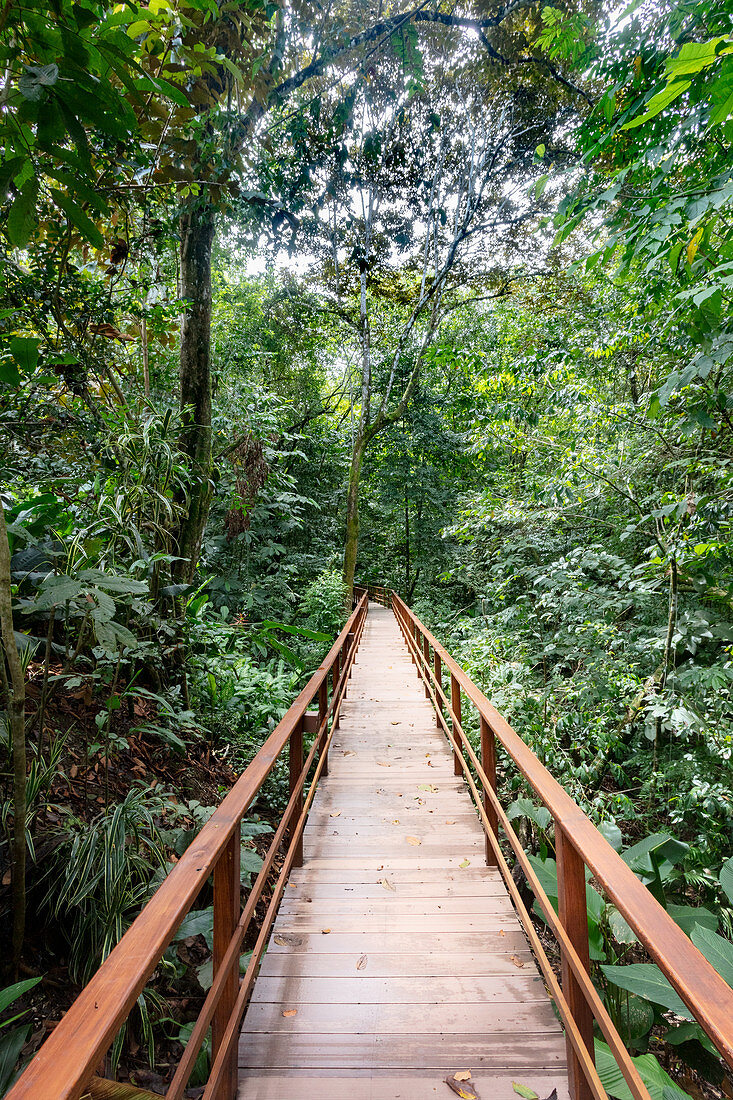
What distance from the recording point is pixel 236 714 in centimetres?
480

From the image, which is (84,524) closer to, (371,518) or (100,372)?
(100,372)

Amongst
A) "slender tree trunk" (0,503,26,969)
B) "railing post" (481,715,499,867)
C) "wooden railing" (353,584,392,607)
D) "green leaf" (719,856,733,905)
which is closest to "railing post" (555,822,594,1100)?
"green leaf" (719,856,733,905)

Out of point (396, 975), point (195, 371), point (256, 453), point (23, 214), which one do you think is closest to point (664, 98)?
point (23, 214)

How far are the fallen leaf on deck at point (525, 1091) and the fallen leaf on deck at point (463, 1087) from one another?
111 millimetres

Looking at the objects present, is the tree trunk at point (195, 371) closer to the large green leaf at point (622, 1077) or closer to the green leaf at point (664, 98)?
the green leaf at point (664, 98)

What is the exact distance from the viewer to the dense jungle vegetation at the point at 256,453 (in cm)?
176

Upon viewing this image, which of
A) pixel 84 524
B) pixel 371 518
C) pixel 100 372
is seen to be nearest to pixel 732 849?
pixel 84 524

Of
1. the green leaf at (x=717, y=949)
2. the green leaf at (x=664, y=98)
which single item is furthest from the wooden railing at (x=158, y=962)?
the green leaf at (x=664, y=98)

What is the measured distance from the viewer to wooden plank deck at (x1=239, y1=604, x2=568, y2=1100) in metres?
1.50

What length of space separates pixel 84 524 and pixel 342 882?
2348 millimetres

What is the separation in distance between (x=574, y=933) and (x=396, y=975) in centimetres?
95

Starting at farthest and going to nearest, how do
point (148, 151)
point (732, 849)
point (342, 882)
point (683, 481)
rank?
point (683, 481)
point (732, 849)
point (148, 151)
point (342, 882)

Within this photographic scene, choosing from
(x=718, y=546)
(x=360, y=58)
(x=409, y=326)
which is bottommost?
(x=718, y=546)

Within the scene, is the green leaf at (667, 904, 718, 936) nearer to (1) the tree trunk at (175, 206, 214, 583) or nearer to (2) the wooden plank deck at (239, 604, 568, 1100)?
(2) the wooden plank deck at (239, 604, 568, 1100)
